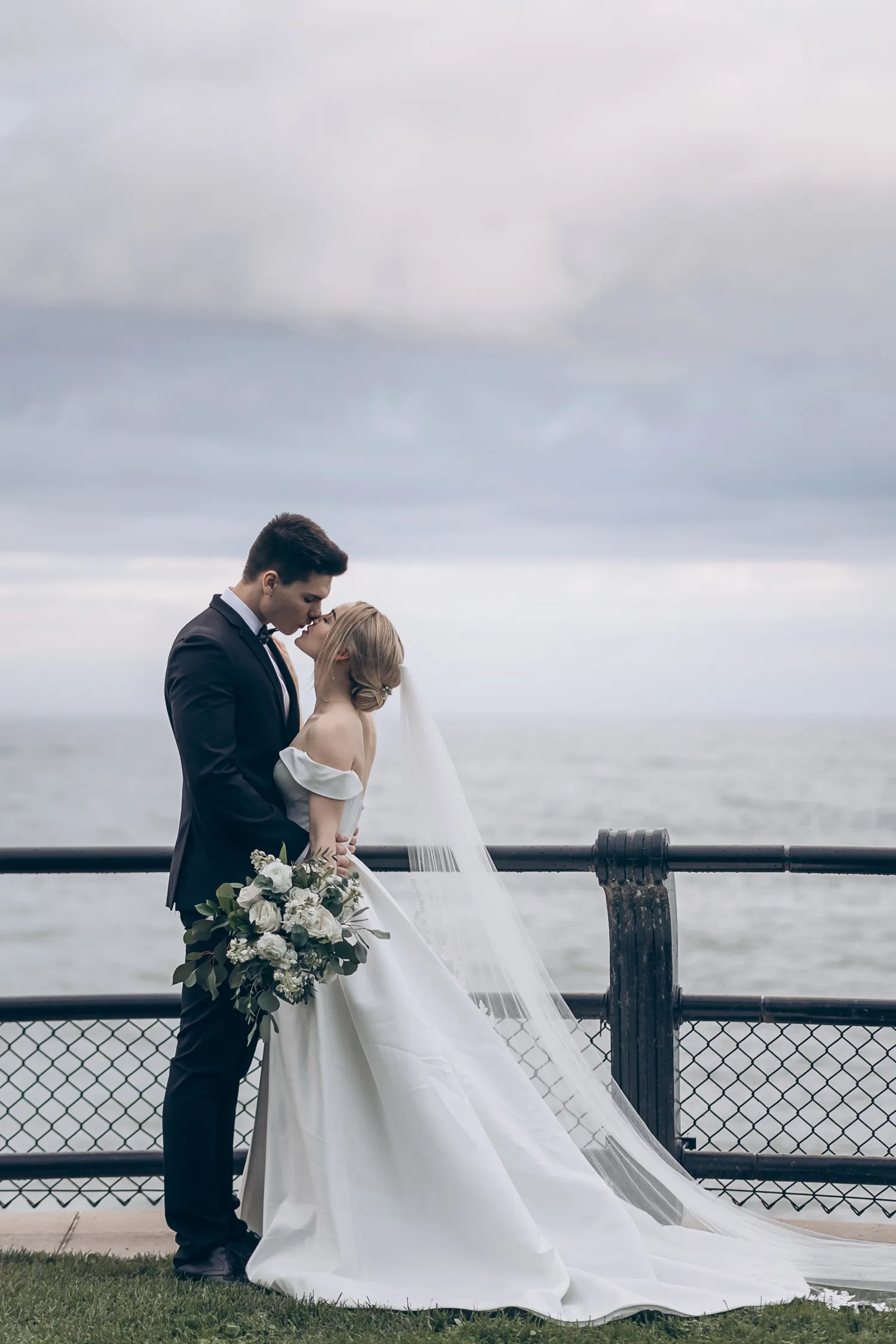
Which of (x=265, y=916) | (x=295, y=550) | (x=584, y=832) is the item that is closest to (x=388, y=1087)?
(x=265, y=916)

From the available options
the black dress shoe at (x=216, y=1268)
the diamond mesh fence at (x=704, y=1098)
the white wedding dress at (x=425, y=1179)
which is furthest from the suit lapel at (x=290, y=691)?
the diamond mesh fence at (x=704, y=1098)

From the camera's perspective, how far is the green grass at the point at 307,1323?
2.76 metres

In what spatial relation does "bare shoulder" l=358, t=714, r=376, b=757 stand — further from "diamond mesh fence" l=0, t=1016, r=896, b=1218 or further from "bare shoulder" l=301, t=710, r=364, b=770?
"diamond mesh fence" l=0, t=1016, r=896, b=1218

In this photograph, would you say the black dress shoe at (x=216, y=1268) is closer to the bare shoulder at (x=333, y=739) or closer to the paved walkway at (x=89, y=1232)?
the paved walkway at (x=89, y=1232)

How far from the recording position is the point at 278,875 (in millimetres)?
3059

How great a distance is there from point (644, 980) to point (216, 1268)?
4.68ft

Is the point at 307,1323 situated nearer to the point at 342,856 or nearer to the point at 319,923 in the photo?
the point at 319,923

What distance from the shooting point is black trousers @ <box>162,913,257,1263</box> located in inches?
126

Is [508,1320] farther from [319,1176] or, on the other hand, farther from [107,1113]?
[107,1113]

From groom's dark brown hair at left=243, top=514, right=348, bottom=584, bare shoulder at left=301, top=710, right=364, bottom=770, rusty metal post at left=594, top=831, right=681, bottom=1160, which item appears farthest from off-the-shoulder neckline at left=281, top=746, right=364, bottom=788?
rusty metal post at left=594, top=831, right=681, bottom=1160

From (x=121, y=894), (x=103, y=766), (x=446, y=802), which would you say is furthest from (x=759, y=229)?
(x=103, y=766)

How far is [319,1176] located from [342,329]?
113 ft

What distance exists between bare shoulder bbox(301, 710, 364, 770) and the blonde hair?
8 centimetres

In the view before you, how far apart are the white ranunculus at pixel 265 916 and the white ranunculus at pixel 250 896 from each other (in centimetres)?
1
